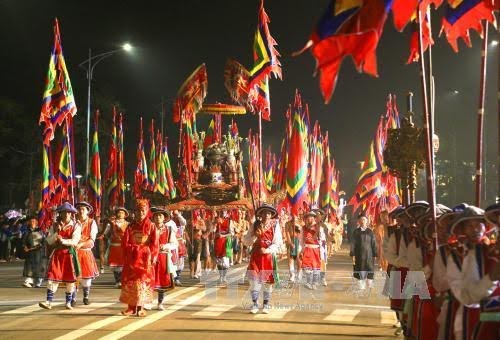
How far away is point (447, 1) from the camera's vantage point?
385 inches

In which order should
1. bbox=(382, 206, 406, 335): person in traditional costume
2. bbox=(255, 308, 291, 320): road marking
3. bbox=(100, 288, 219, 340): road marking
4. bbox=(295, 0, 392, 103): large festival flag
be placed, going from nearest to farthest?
bbox=(295, 0, 392, 103): large festival flag, bbox=(382, 206, 406, 335): person in traditional costume, bbox=(100, 288, 219, 340): road marking, bbox=(255, 308, 291, 320): road marking

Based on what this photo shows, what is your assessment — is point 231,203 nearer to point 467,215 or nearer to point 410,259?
point 410,259

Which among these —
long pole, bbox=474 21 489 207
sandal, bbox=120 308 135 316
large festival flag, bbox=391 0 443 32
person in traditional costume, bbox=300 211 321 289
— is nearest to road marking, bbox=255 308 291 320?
sandal, bbox=120 308 135 316

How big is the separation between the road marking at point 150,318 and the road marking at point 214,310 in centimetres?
58

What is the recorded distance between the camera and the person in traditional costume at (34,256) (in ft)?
63.4

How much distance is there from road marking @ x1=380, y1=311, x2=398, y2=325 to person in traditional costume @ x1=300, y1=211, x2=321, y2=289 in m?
4.92

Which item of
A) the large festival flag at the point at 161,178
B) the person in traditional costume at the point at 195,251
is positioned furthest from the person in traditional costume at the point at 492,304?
the large festival flag at the point at 161,178

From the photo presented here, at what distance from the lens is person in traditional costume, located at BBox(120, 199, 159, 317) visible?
534 inches

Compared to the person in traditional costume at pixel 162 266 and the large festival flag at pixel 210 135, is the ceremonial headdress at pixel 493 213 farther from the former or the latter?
Result: the large festival flag at pixel 210 135

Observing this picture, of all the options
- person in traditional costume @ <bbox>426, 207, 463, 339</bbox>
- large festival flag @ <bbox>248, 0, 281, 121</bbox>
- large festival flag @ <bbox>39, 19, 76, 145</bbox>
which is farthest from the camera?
large festival flag @ <bbox>248, 0, 281, 121</bbox>

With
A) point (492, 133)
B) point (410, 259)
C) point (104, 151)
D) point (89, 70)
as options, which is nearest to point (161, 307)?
point (410, 259)

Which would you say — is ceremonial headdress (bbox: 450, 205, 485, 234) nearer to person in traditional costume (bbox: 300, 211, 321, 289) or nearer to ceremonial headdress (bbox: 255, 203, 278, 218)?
ceremonial headdress (bbox: 255, 203, 278, 218)

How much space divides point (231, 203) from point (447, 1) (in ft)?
63.8

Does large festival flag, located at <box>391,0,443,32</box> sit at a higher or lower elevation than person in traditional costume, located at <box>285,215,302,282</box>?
higher
